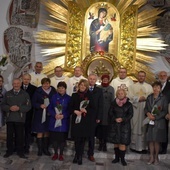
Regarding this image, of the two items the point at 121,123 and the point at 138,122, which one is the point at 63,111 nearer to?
the point at 121,123

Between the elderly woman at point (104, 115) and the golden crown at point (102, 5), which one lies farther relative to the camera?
the golden crown at point (102, 5)

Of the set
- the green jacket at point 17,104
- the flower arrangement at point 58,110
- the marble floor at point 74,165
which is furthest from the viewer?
the green jacket at point 17,104

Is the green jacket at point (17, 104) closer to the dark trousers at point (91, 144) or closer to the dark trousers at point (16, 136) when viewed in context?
the dark trousers at point (16, 136)

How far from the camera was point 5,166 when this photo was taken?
15.6 feet

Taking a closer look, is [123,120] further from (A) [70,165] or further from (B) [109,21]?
(B) [109,21]

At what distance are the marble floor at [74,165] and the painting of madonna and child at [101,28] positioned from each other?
313 cm

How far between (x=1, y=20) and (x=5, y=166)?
4672mm

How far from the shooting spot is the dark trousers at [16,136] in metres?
5.26

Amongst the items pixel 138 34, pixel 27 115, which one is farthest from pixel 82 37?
pixel 27 115

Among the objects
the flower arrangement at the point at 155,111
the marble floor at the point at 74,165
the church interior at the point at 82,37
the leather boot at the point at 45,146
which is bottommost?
the marble floor at the point at 74,165

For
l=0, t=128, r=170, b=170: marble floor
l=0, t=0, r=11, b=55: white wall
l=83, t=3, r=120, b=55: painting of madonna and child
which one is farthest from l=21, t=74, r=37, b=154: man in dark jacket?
l=0, t=0, r=11, b=55: white wall

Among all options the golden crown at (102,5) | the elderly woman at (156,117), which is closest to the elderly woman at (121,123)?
the elderly woman at (156,117)

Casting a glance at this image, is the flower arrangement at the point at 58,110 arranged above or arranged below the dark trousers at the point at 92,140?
above

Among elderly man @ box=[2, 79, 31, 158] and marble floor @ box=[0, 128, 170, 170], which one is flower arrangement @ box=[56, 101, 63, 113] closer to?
elderly man @ box=[2, 79, 31, 158]
